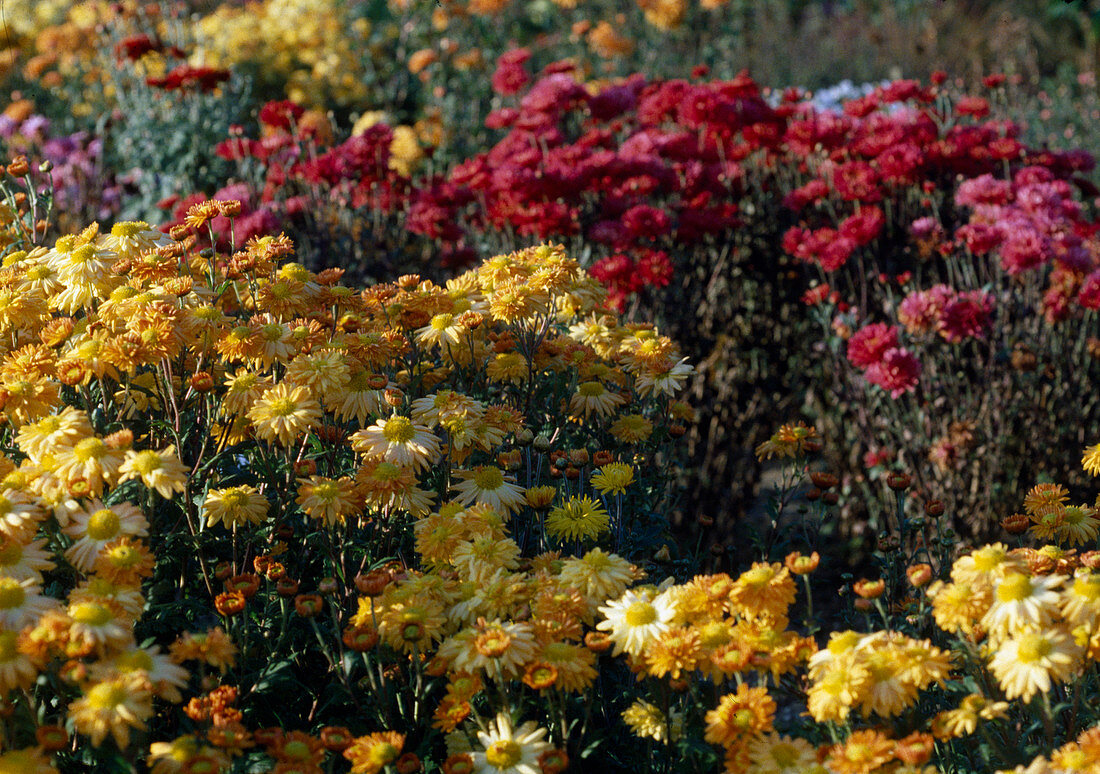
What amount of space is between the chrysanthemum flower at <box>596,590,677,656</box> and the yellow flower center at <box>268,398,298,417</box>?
2.45 ft

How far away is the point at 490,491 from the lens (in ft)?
7.52

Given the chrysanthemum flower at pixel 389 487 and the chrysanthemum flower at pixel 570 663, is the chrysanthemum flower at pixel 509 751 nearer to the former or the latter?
the chrysanthemum flower at pixel 570 663

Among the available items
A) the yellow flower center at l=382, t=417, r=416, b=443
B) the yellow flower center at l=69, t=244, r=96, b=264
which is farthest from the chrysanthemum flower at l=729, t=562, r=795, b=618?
the yellow flower center at l=69, t=244, r=96, b=264

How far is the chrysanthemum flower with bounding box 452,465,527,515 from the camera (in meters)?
2.28

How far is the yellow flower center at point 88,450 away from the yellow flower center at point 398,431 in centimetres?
55

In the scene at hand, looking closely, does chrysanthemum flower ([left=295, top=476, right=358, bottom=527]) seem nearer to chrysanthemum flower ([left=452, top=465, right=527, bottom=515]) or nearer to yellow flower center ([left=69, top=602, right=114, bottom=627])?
chrysanthemum flower ([left=452, top=465, right=527, bottom=515])

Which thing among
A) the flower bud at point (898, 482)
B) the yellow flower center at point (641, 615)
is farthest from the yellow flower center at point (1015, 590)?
the flower bud at point (898, 482)

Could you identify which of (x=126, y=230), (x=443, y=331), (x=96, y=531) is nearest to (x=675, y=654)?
(x=96, y=531)

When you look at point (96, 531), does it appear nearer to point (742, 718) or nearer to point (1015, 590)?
point (742, 718)

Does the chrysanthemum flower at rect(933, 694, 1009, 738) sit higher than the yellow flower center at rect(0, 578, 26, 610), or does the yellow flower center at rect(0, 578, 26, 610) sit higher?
the yellow flower center at rect(0, 578, 26, 610)

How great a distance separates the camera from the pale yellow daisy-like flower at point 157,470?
1.84 meters

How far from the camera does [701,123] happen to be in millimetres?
4598

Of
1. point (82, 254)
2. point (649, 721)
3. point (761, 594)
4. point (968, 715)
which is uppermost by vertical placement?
point (82, 254)

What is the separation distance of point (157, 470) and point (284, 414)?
313 millimetres
